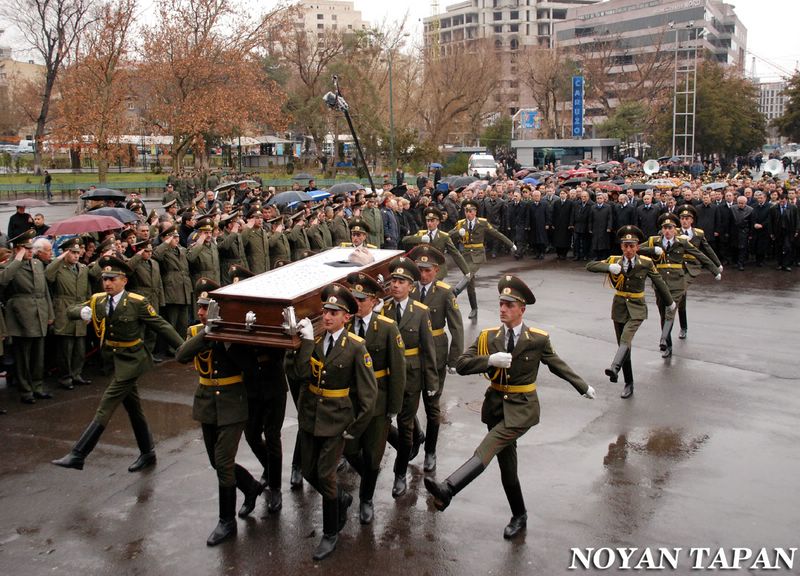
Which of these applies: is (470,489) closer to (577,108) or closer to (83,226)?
(83,226)

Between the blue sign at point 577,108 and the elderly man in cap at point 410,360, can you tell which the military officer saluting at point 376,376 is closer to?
the elderly man in cap at point 410,360

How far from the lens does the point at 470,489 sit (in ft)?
22.7

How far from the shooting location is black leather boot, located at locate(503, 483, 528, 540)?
6020 millimetres

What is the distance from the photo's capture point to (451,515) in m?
6.42

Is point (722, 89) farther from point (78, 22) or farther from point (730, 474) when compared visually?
point (730, 474)

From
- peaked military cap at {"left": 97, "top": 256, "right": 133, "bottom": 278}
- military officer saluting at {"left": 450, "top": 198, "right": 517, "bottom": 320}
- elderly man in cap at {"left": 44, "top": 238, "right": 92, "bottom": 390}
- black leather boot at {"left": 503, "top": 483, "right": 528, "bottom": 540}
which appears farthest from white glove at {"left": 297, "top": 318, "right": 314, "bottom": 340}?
military officer saluting at {"left": 450, "top": 198, "right": 517, "bottom": 320}

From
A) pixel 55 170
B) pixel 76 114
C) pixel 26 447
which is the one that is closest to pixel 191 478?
pixel 26 447

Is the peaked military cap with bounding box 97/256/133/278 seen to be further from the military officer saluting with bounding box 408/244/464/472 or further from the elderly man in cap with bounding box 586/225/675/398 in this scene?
the elderly man in cap with bounding box 586/225/675/398

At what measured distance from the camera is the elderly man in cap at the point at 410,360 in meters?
6.91

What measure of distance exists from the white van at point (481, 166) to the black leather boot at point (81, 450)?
4035cm

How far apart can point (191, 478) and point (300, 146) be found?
2446 inches

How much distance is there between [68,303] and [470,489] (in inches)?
233

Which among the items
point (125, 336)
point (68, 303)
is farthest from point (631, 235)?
point (68, 303)

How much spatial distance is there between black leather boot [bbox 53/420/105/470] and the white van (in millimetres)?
40354
